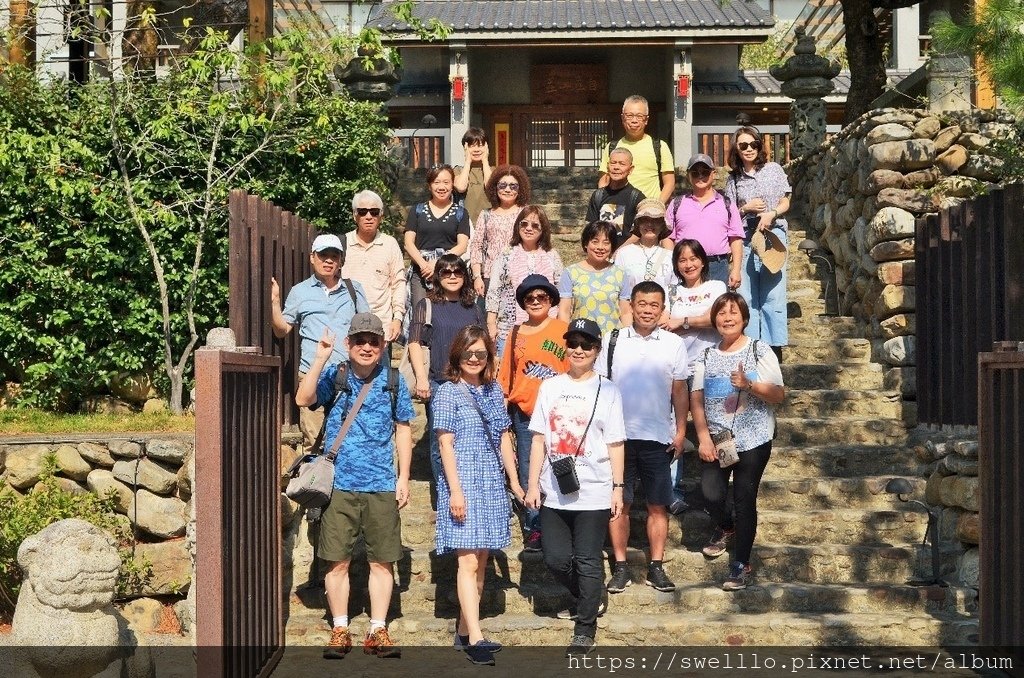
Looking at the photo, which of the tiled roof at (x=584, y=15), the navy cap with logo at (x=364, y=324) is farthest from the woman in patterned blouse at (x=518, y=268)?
the tiled roof at (x=584, y=15)

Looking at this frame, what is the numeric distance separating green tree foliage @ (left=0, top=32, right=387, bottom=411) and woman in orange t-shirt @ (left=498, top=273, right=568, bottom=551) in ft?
11.4

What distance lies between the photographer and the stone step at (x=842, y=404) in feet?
29.0

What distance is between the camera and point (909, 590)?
6.84 meters

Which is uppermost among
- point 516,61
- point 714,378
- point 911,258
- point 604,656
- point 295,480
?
point 516,61

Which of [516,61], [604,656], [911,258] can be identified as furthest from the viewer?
[516,61]

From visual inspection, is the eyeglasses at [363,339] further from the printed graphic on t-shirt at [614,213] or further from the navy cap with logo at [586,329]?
the printed graphic on t-shirt at [614,213]

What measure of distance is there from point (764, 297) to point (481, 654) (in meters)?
4.09

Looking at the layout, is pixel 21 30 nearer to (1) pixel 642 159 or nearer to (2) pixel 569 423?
(1) pixel 642 159

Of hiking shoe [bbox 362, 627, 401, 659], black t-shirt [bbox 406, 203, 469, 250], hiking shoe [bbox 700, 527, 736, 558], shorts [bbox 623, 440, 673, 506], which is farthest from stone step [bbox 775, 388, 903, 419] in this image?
hiking shoe [bbox 362, 627, 401, 659]

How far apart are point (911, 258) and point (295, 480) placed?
5027 millimetres

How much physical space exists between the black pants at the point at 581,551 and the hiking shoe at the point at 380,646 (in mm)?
885

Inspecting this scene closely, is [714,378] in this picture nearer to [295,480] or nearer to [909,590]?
[909,590]

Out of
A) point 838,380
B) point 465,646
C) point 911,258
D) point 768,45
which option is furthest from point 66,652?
point 768,45

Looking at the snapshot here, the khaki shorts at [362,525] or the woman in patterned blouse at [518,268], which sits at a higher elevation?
the woman in patterned blouse at [518,268]
